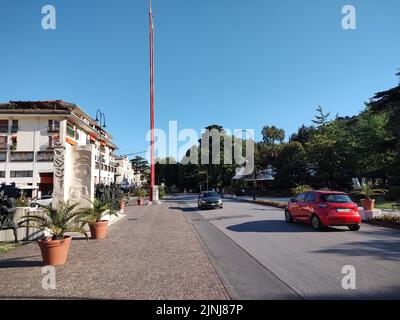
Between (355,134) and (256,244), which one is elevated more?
(355,134)

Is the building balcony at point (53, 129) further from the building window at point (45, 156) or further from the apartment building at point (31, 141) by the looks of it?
the building window at point (45, 156)

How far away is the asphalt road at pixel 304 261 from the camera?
5.09 m

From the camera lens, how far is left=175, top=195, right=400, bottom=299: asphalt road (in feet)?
16.7

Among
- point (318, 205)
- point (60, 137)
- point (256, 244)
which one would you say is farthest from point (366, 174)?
point (60, 137)

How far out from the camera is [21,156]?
40781 mm

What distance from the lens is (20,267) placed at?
677 cm

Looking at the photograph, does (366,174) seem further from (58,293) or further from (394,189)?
(58,293)

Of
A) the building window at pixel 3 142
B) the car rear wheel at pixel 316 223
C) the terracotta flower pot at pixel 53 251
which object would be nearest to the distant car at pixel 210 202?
the car rear wheel at pixel 316 223

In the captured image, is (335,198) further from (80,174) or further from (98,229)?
(80,174)

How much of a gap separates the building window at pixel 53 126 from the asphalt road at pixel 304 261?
35.7m

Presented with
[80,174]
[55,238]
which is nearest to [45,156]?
[80,174]

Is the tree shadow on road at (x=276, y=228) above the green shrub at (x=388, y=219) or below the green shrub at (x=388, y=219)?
below
